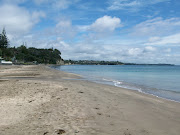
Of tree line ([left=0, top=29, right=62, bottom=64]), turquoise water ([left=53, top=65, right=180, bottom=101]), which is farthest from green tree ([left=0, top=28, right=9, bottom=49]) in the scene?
turquoise water ([left=53, top=65, right=180, bottom=101])

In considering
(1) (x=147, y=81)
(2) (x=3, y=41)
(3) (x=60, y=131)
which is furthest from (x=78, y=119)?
(2) (x=3, y=41)

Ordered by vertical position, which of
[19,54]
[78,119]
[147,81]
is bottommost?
[147,81]

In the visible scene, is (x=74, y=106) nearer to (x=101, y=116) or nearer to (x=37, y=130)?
(x=101, y=116)

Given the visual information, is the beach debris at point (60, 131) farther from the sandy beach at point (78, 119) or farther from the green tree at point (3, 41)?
the green tree at point (3, 41)

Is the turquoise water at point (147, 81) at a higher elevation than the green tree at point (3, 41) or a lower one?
lower

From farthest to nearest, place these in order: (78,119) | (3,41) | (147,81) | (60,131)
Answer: (3,41) → (147,81) → (78,119) → (60,131)

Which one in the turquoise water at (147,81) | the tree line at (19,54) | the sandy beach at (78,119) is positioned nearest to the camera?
the sandy beach at (78,119)

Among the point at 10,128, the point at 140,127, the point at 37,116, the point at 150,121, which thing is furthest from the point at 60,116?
the point at 150,121

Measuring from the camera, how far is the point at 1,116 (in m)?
6.43

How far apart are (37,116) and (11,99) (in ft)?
10.9

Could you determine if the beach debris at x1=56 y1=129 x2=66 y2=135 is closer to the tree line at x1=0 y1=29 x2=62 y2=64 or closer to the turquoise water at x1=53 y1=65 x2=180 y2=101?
the turquoise water at x1=53 y1=65 x2=180 y2=101

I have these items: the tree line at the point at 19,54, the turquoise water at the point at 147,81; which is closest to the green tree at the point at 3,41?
the tree line at the point at 19,54

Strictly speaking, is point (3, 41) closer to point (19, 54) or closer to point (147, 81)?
point (19, 54)

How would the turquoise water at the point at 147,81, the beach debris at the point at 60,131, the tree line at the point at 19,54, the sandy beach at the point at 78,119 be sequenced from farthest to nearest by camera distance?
the tree line at the point at 19,54 → the turquoise water at the point at 147,81 → the sandy beach at the point at 78,119 → the beach debris at the point at 60,131
